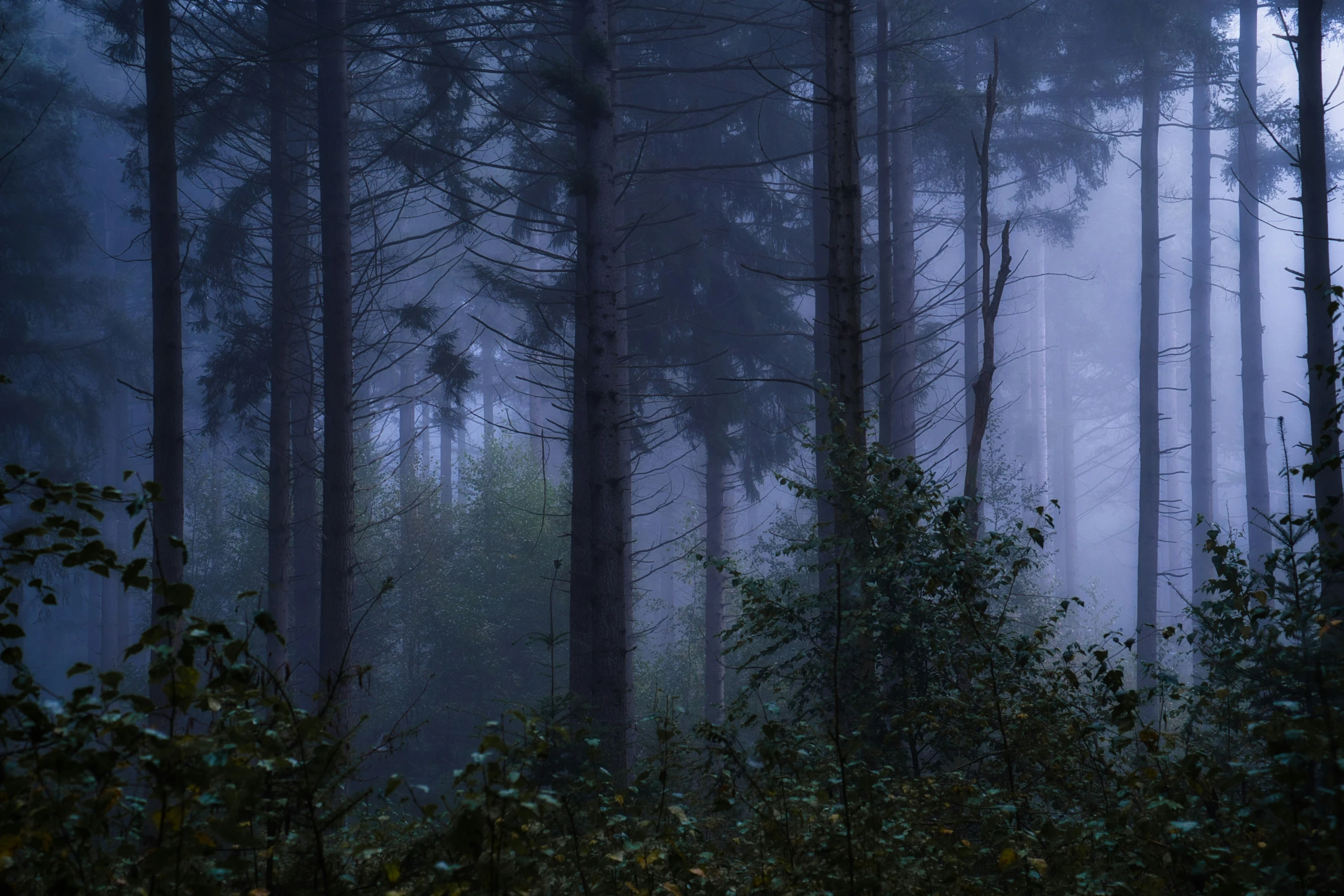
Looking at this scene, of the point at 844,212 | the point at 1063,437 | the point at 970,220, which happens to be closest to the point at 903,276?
the point at 970,220

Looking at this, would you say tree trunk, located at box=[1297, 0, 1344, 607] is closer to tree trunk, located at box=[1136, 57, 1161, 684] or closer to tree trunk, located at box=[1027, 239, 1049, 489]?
tree trunk, located at box=[1136, 57, 1161, 684]

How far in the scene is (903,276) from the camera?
1597 cm

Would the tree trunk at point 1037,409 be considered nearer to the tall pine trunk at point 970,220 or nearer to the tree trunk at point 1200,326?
the tree trunk at point 1200,326

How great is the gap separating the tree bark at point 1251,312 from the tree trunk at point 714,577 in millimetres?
11887

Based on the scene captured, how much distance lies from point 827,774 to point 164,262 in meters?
8.50

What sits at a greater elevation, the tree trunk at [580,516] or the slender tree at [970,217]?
the slender tree at [970,217]

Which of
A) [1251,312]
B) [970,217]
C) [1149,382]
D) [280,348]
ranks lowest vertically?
[280,348]

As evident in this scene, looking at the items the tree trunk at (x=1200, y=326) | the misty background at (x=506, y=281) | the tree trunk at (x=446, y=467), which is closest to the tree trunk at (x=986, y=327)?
the misty background at (x=506, y=281)

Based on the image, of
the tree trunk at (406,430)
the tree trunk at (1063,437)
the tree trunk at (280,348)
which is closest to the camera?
the tree trunk at (280,348)

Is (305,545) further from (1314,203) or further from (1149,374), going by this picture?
(1149,374)

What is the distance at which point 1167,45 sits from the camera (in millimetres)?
17219

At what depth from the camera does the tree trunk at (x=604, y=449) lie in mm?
8562

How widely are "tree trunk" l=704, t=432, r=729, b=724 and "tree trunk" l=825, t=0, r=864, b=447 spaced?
9.65 meters

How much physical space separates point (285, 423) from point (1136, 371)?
149ft
